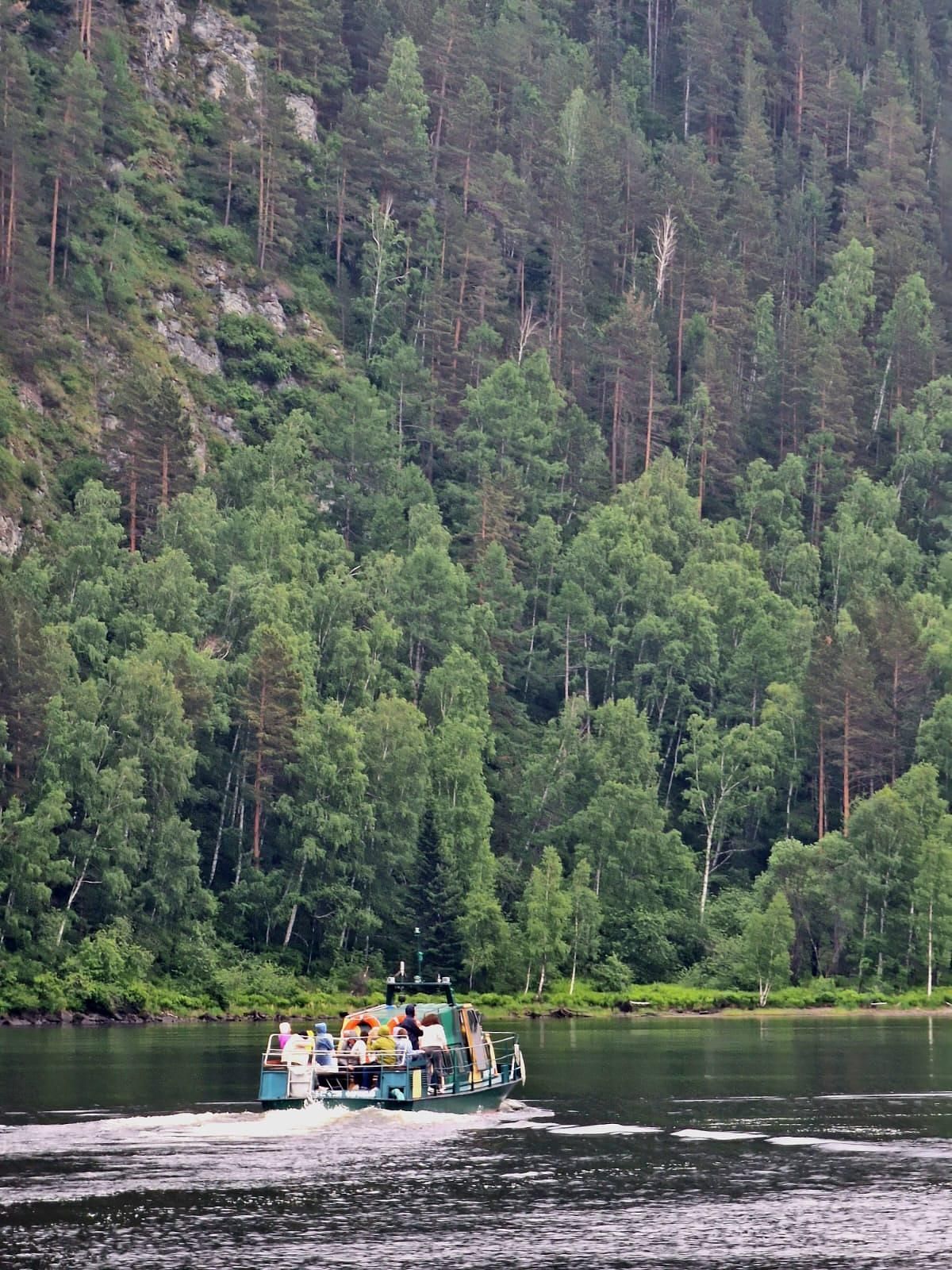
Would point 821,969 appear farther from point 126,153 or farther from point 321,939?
point 126,153

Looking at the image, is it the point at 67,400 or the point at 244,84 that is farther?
the point at 244,84

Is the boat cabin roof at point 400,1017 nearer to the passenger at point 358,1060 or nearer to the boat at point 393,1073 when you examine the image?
the boat at point 393,1073

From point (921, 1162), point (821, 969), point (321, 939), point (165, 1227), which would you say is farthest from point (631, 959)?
point (165, 1227)

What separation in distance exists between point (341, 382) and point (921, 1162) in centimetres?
13167

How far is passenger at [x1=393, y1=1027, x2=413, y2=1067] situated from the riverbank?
49.0m

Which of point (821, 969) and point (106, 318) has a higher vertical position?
point (106, 318)

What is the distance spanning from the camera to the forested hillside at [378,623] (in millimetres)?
126125

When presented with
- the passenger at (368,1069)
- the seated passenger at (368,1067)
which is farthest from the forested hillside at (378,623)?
the passenger at (368,1069)

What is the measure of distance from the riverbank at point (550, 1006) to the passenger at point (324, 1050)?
49791 mm

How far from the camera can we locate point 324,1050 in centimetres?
6525

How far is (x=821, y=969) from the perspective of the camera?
138875 millimetres

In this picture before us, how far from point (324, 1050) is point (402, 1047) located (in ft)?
8.73

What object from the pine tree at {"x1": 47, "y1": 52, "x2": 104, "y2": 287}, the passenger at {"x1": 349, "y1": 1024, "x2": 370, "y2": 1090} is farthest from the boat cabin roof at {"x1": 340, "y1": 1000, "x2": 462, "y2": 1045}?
the pine tree at {"x1": 47, "y1": 52, "x2": 104, "y2": 287}

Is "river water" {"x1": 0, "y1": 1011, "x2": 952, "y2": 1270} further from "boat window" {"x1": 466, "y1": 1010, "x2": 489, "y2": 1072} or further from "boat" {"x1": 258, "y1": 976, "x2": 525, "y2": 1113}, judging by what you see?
"boat window" {"x1": 466, "y1": 1010, "x2": 489, "y2": 1072}
